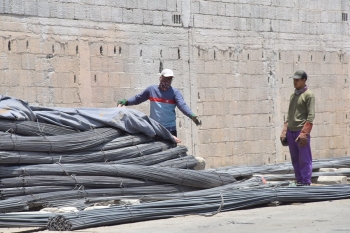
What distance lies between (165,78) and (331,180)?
2648 mm

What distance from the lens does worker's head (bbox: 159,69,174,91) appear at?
10477 millimetres

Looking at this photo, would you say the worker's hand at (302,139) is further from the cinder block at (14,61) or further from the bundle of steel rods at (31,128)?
the cinder block at (14,61)

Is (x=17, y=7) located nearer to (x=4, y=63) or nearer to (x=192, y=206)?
(x=4, y=63)

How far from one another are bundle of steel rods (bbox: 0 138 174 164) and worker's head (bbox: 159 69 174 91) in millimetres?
802

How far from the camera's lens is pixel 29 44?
11.8m

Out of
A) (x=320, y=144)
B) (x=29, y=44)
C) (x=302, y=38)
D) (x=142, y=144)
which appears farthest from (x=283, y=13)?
(x=142, y=144)

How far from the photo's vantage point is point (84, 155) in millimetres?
9234

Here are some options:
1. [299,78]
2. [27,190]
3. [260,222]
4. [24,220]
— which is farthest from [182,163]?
[24,220]

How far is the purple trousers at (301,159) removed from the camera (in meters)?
10.3

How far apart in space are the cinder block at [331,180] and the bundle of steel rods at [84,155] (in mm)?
2399

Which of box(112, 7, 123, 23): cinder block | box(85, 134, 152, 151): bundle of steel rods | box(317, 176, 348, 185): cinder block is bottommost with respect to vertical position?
box(317, 176, 348, 185): cinder block

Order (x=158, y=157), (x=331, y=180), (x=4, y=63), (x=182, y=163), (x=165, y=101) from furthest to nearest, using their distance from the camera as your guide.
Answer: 1. (x=4, y=63)
2. (x=331, y=180)
3. (x=165, y=101)
4. (x=182, y=163)
5. (x=158, y=157)

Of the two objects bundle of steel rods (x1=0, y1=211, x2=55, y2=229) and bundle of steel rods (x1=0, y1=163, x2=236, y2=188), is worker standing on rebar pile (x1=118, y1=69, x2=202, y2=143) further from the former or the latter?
bundle of steel rods (x1=0, y1=211, x2=55, y2=229)

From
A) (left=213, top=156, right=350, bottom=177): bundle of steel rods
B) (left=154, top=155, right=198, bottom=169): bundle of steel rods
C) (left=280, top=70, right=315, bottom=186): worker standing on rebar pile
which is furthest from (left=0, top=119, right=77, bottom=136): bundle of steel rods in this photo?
(left=213, top=156, right=350, bottom=177): bundle of steel rods
